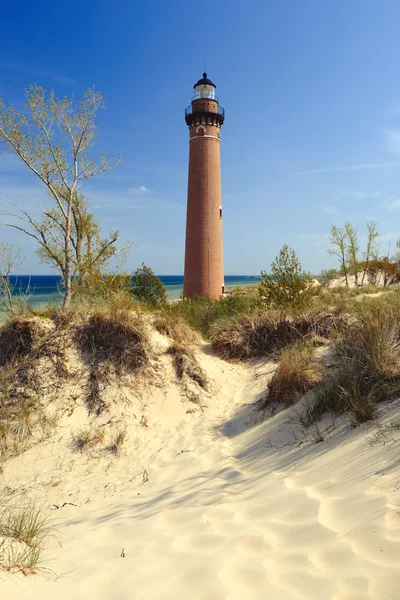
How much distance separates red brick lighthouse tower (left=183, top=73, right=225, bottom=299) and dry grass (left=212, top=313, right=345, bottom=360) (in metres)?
12.6

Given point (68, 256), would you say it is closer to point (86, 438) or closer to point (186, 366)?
point (186, 366)

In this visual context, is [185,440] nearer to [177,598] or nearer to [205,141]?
[177,598]

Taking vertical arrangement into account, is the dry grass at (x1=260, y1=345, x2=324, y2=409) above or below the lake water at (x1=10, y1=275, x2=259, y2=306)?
below

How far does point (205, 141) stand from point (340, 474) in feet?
72.3

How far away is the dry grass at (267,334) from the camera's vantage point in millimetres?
8867

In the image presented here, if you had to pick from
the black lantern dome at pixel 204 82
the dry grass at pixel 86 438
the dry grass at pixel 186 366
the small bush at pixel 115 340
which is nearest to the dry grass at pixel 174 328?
the dry grass at pixel 186 366

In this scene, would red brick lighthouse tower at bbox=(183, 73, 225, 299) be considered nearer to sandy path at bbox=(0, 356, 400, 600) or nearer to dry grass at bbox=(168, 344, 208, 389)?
dry grass at bbox=(168, 344, 208, 389)

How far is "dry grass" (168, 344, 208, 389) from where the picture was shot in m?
7.88

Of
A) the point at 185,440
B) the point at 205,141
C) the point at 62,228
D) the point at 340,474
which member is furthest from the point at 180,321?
the point at 205,141

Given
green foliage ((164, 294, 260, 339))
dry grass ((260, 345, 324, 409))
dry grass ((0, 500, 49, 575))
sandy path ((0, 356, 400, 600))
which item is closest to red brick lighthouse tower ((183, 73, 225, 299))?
green foliage ((164, 294, 260, 339))

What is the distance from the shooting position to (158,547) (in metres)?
3.07

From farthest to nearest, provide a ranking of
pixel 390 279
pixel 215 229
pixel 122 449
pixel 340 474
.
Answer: pixel 390 279 → pixel 215 229 → pixel 122 449 → pixel 340 474

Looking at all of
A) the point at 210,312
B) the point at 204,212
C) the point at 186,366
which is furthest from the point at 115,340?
the point at 204,212

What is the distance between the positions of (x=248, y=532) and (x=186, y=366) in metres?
5.05
